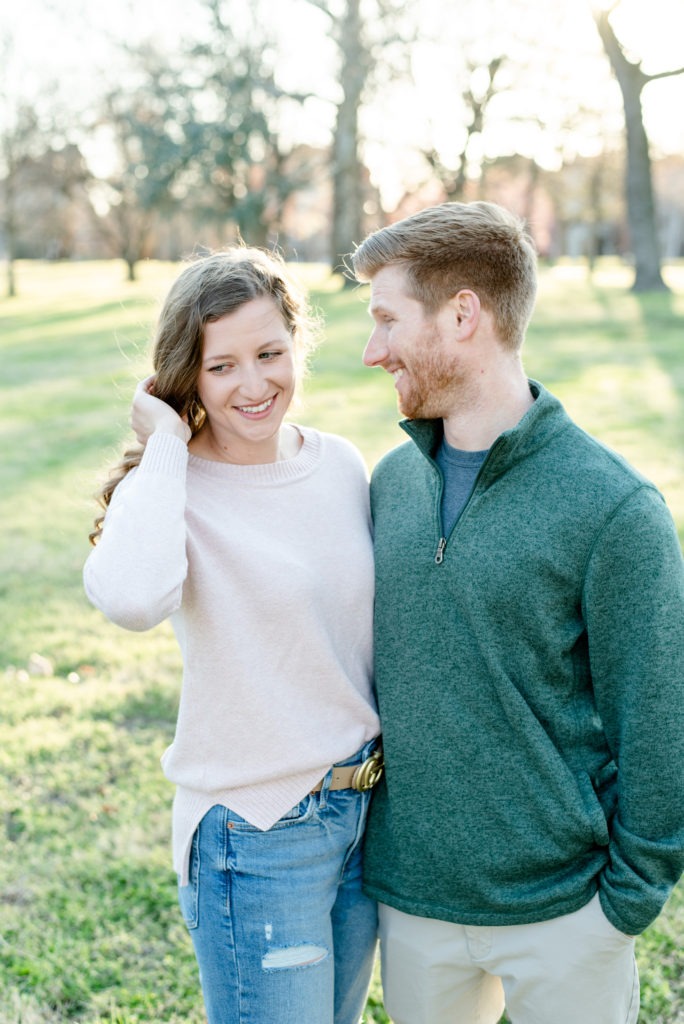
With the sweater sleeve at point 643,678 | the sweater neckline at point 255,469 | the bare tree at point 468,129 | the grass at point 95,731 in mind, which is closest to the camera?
the sweater sleeve at point 643,678

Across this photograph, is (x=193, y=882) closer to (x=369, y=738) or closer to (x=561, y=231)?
(x=369, y=738)

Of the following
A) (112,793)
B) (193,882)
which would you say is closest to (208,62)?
(112,793)

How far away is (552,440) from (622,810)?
2.84 feet

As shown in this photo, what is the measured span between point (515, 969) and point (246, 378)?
1.58 m

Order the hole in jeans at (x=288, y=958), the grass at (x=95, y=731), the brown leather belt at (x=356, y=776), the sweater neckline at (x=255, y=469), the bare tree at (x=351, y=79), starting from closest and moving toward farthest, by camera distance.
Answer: the hole in jeans at (x=288, y=958), the brown leather belt at (x=356, y=776), the sweater neckline at (x=255, y=469), the grass at (x=95, y=731), the bare tree at (x=351, y=79)

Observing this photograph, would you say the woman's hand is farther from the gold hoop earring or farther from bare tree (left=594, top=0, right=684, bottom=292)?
bare tree (left=594, top=0, right=684, bottom=292)

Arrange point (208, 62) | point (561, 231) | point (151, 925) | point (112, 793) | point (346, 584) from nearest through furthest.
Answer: point (346, 584) < point (151, 925) < point (112, 793) < point (208, 62) < point (561, 231)

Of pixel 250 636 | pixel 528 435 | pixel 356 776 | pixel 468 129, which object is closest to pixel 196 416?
pixel 250 636

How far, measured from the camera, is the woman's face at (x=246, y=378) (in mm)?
2525

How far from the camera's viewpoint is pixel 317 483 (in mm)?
2670

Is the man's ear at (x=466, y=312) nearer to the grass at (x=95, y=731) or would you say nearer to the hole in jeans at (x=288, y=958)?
the grass at (x=95, y=731)

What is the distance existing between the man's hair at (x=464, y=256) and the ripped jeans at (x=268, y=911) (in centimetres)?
124

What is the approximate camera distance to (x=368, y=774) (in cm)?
250

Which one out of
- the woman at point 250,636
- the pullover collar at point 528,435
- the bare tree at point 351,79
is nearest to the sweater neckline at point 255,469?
the woman at point 250,636
